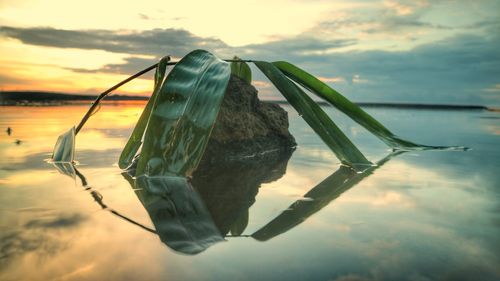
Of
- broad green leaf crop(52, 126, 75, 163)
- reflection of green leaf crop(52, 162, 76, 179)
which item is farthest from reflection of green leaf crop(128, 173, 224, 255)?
broad green leaf crop(52, 126, 75, 163)

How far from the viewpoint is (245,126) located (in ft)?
7.76

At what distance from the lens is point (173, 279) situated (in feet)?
2.33

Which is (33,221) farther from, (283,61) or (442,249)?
(283,61)

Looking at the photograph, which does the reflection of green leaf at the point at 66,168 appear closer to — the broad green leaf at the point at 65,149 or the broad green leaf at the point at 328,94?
the broad green leaf at the point at 65,149

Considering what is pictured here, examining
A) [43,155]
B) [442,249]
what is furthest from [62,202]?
[43,155]

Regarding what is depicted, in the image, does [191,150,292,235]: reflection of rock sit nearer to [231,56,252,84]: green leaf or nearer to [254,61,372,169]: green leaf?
[254,61,372,169]: green leaf

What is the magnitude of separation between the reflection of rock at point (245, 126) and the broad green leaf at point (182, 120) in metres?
0.67

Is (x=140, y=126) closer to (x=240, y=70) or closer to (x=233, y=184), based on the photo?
(x=233, y=184)

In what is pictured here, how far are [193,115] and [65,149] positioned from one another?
100 cm

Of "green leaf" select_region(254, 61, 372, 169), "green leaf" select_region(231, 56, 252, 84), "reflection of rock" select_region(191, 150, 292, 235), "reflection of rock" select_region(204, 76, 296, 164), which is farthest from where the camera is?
"green leaf" select_region(231, 56, 252, 84)

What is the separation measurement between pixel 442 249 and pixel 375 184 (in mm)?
695

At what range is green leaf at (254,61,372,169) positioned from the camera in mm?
1678

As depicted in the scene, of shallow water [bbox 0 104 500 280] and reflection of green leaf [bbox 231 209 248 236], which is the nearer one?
shallow water [bbox 0 104 500 280]

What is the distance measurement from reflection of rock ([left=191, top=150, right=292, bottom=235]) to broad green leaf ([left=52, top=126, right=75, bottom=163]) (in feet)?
2.05
